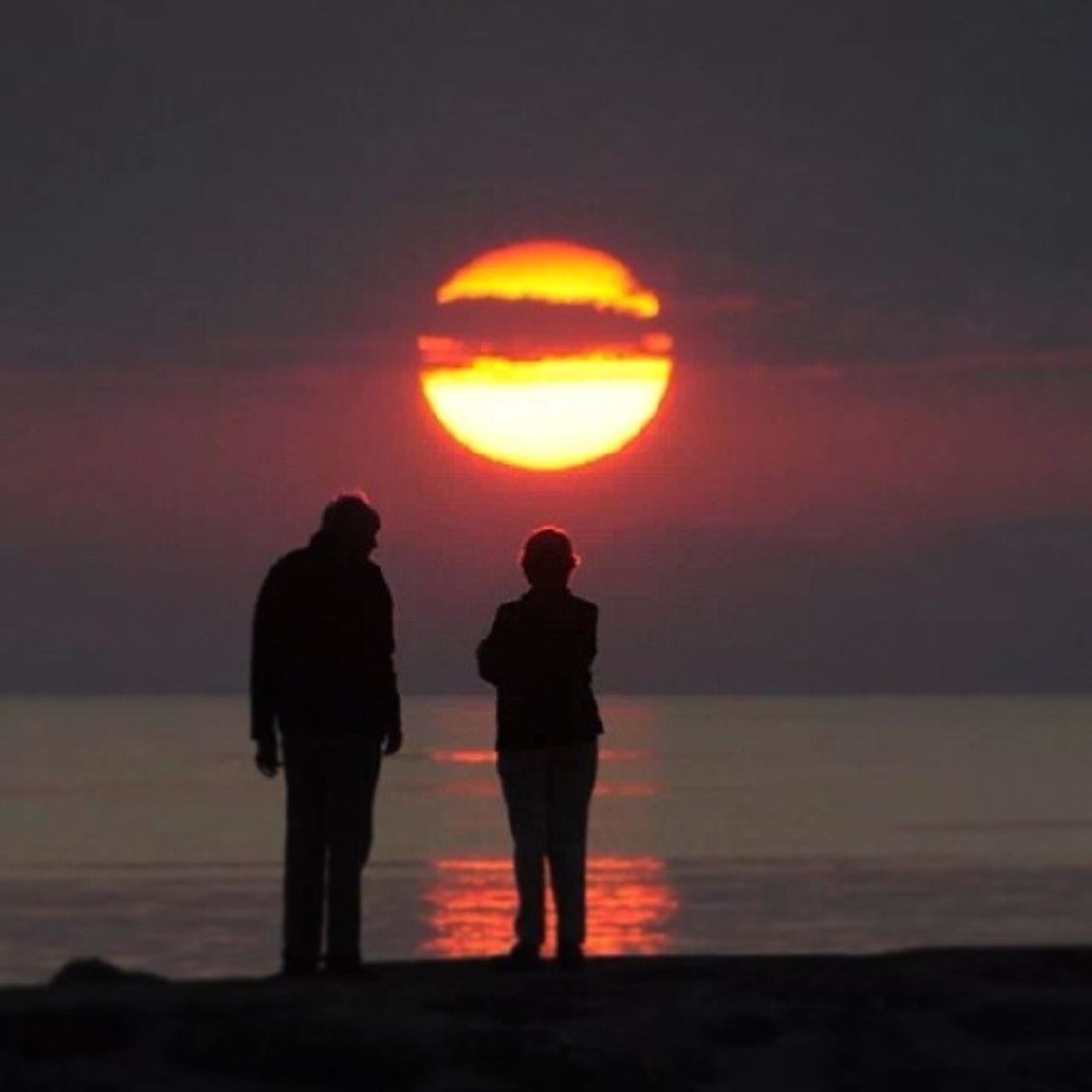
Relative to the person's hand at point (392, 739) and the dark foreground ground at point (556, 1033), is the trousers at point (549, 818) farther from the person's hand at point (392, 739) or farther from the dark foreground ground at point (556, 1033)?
the dark foreground ground at point (556, 1033)

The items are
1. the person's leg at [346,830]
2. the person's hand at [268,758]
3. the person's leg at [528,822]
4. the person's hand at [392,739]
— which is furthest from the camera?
the person's leg at [528,822]

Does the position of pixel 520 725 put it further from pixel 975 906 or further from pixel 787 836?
pixel 787 836

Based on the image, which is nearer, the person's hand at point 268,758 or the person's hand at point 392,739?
the person's hand at point 268,758

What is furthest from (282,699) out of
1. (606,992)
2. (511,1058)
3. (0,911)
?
(0,911)

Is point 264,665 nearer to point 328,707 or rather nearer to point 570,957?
point 328,707

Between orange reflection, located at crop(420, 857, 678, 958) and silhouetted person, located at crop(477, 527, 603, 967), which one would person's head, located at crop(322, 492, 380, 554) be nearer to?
silhouetted person, located at crop(477, 527, 603, 967)

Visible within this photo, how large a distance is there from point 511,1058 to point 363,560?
134 inches

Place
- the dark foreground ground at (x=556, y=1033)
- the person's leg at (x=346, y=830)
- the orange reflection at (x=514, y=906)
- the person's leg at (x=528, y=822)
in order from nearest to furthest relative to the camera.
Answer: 1. the dark foreground ground at (x=556, y=1033)
2. the person's leg at (x=346, y=830)
3. the person's leg at (x=528, y=822)
4. the orange reflection at (x=514, y=906)

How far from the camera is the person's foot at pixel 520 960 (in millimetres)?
15508

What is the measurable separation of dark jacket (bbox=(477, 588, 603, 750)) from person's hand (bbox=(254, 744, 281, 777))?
1.20 meters

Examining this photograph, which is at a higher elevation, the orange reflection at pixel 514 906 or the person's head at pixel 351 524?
the orange reflection at pixel 514 906

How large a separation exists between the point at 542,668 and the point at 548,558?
0.52m

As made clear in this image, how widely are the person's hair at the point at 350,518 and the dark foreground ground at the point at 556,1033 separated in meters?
2.07

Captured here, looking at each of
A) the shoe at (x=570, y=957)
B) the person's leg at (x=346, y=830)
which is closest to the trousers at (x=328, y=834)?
the person's leg at (x=346, y=830)
